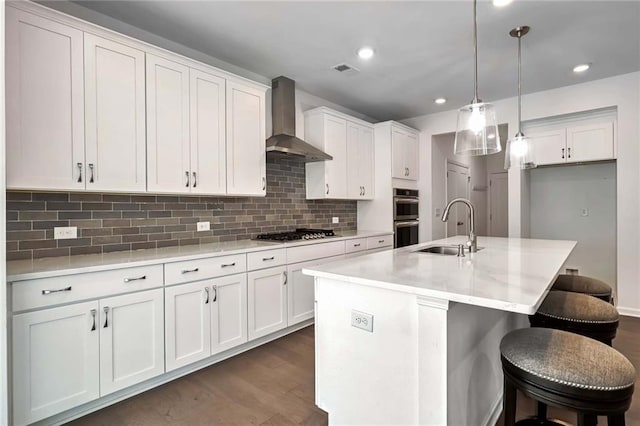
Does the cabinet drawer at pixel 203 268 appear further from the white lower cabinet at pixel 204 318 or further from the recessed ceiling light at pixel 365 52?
the recessed ceiling light at pixel 365 52

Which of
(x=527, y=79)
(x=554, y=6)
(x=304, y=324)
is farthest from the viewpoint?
(x=527, y=79)

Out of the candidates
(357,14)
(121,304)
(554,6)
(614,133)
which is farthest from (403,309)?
(614,133)

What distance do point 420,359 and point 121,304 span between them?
177 cm

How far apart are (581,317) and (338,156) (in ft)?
9.54

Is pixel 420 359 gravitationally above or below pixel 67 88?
below

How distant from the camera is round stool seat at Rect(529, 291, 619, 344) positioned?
174 cm

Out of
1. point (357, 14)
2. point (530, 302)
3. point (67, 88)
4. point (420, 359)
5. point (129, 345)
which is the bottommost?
point (129, 345)

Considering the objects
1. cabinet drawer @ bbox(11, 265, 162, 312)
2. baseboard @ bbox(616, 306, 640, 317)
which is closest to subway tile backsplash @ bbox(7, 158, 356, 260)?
cabinet drawer @ bbox(11, 265, 162, 312)

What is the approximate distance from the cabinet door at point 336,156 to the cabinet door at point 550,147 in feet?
8.04

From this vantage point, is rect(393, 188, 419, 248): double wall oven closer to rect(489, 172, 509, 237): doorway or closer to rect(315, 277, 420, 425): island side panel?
rect(489, 172, 509, 237): doorway

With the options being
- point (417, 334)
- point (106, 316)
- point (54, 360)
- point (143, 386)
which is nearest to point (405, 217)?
point (417, 334)

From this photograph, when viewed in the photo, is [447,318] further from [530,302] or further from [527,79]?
[527,79]

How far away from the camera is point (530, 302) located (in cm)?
108

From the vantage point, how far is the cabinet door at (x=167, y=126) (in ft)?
7.79
